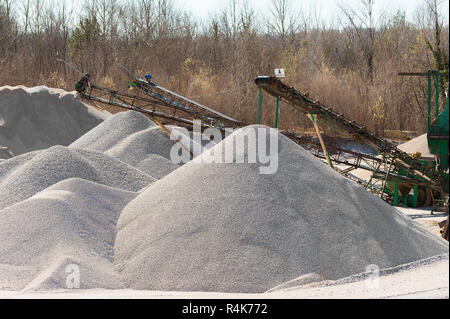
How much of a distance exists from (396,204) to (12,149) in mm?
7842

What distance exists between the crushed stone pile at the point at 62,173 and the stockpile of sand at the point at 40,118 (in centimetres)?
530

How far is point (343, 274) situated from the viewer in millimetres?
3941

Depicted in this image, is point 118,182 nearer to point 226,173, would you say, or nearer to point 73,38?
point 226,173

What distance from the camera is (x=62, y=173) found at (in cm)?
624

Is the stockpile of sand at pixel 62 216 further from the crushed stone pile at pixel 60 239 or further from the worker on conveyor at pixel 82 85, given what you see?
the worker on conveyor at pixel 82 85

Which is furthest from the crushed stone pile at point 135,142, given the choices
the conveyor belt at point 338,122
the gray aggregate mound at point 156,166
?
the conveyor belt at point 338,122

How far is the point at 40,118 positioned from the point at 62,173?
22.2 ft

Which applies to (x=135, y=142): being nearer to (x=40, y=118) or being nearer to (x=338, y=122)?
(x=338, y=122)

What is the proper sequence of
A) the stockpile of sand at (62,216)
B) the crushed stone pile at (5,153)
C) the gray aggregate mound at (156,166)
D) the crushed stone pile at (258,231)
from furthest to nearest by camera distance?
the crushed stone pile at (5,153) → the gray aggregate mound at (156,166) → the stockpile of sand at (62,216) → the crushed stone pile at (258,231)

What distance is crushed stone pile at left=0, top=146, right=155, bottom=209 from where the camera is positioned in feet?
20.0

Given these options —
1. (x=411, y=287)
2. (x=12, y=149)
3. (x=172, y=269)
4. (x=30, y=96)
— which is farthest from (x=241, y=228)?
(x=30, y=96)

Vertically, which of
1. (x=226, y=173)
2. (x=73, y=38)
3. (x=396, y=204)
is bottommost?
(x=396, y=204)

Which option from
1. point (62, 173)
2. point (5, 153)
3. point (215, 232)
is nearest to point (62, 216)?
point (215, 232)

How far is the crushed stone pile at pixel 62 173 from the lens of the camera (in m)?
6.08
